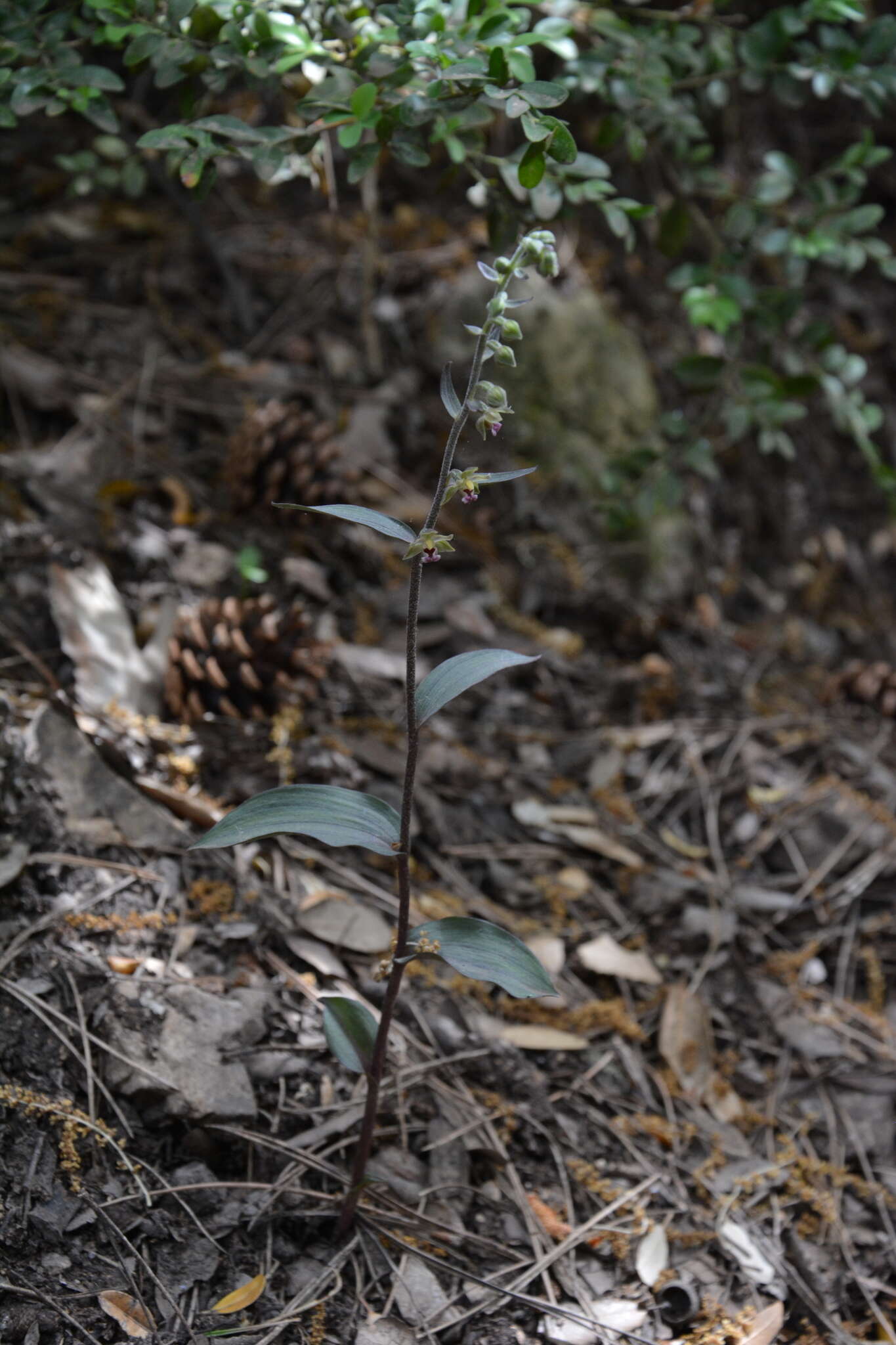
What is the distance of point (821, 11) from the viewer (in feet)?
6.00

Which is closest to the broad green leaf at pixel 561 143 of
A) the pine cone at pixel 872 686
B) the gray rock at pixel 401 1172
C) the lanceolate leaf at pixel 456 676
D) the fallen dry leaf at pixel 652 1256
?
the lanceolate leaf at pixel 456 676

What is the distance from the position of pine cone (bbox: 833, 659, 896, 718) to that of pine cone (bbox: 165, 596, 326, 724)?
59.2 inches

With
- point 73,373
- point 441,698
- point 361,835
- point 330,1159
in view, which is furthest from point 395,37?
point 330,1159

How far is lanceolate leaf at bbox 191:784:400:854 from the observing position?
1131 millimetres

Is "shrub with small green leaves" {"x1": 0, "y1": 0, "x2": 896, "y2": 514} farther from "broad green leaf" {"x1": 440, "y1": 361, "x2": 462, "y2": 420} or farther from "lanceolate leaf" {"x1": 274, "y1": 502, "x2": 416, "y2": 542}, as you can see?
"lanceolate leaf" {"x1": 274, "y1": 502, "x2": 416, "y2": 542}

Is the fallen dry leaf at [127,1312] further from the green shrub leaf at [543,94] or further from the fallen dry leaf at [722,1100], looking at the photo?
the green shrub leaf at [543,94]

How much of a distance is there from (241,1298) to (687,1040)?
3.04 ft

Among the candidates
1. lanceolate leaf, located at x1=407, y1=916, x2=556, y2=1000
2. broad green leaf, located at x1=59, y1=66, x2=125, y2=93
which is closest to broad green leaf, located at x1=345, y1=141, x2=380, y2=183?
broad green leaf, located at x1=59, y1=66, x2=125, y2=93

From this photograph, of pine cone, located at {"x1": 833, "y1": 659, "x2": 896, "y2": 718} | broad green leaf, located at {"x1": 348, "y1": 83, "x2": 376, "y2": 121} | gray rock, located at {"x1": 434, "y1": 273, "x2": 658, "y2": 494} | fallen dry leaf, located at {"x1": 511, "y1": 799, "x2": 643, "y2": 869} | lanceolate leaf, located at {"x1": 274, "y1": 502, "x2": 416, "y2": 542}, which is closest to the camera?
lanceolate leaf, located at {"x1": 274, "y1": 502, "x2": 416, "y2": 542}

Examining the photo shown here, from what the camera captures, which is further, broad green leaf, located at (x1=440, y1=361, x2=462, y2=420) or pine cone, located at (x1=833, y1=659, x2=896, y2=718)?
pine cone, located at (x1=833, y1=659, x2=896, y2=718)

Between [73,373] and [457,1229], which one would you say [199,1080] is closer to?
[457,1229]

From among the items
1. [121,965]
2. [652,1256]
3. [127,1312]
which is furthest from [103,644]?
[652,1256]

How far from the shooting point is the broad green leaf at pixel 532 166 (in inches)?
56.1

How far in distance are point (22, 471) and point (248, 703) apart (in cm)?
78
